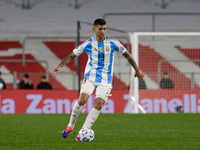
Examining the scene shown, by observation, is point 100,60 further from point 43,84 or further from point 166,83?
point 43,84

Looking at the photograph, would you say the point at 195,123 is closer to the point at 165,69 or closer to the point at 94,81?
the point at 94,81

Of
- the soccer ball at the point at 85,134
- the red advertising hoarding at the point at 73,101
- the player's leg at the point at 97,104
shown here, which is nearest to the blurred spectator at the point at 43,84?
the red advertising hoarding at the point at 73,101

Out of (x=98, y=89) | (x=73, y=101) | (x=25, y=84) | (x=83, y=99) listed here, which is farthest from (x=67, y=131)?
(x=25, y=84)

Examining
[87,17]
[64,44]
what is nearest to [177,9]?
[87,17]

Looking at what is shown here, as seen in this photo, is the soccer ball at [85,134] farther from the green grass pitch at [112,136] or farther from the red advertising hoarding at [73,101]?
the red advertising hoarding at [73,101]

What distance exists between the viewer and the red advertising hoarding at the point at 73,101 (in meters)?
16.0

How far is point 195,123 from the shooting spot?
10.9m

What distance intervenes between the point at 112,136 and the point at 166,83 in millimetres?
8409

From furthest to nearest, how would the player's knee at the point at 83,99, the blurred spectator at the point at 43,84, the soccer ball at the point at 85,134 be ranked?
the blurred spectator at the point at 43,84 → the player's knee at the point at 83,99 → the soccer ball at the point at 85,134

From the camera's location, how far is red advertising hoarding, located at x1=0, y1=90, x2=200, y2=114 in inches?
632

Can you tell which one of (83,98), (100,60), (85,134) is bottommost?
(85,134)

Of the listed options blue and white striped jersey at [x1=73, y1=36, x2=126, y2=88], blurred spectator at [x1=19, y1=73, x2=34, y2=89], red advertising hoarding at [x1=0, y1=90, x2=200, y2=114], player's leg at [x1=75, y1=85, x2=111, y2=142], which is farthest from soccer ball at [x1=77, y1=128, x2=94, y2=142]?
blurred spectator at [x1=19, y1=73, x2=34, y2=89]

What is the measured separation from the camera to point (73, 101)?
16.6 m

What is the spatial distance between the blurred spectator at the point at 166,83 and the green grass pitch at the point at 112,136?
15.7 feet
